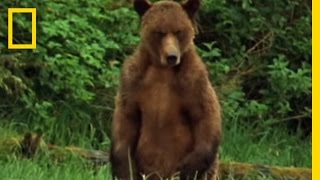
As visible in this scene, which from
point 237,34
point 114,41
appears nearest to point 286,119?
point 237,34

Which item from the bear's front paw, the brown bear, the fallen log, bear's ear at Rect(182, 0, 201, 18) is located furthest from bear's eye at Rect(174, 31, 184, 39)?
the fallen log

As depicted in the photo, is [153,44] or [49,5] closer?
[153,44]

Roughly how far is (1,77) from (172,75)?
3.34 meters

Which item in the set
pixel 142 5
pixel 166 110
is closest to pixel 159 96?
pixel 166 110

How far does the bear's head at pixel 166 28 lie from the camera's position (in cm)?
673

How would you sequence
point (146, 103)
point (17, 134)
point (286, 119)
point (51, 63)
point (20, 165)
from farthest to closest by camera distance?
point (286, 119) → point (51, 63) → point (17, 134) → point (20, 165) → point (146, 103)

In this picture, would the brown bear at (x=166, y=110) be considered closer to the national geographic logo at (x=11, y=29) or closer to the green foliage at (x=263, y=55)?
the national geographic logo at (x=11, y=29)

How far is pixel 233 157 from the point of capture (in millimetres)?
9508

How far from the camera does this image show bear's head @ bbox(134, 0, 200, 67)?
265 inches

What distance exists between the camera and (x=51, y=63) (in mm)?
10000

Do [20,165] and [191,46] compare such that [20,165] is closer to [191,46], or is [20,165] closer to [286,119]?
[191,46]

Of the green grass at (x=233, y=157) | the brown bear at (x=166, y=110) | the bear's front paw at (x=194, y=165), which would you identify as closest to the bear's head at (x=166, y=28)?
the brown bear at (x=166, y=110)

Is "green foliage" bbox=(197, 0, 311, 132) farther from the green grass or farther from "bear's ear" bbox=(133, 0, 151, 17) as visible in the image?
"bear's ear" bbox=(133, 0, 151, 17)

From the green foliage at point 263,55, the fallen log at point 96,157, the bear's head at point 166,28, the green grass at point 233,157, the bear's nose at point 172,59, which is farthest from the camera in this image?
the green foliage at point 263,55
